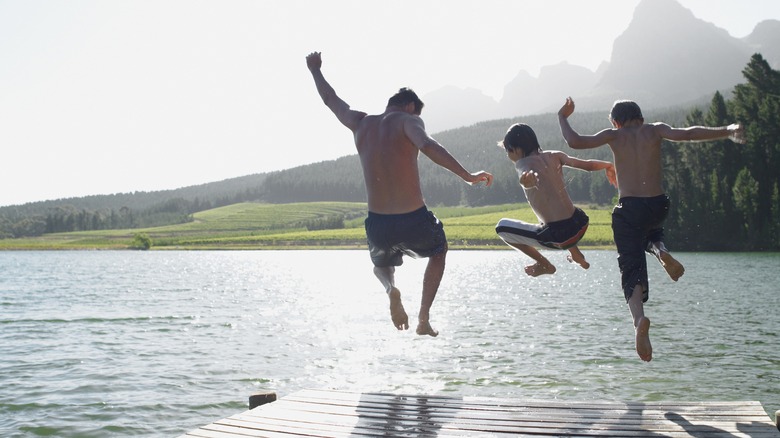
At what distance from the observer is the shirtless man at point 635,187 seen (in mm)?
8594

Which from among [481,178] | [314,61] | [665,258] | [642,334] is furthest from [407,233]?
[665,258]

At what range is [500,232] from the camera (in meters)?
9.49

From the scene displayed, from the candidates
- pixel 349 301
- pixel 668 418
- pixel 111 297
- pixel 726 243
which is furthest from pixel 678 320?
pixel 726 243

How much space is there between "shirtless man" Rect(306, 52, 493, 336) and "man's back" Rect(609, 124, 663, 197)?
198 centimetres

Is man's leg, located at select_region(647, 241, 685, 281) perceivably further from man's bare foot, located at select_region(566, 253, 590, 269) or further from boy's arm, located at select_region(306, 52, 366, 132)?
boy's arm, located at select_region(306, 52, 366, 132)

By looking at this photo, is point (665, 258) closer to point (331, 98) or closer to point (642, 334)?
point (642, 334)

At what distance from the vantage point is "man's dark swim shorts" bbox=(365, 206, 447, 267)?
8.68 metres

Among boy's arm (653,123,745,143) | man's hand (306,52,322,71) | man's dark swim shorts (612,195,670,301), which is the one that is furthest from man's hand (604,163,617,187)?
man's hand (306,52,322,71)

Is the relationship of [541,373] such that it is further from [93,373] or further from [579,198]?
[579,198]

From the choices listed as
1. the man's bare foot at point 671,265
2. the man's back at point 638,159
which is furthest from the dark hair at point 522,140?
the man's bare foot at point 671,265

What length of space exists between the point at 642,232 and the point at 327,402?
4.74 meters

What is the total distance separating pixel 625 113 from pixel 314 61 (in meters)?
4.00

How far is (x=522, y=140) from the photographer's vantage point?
895 centimetres

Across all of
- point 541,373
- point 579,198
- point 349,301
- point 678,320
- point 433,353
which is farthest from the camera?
point 579,198
